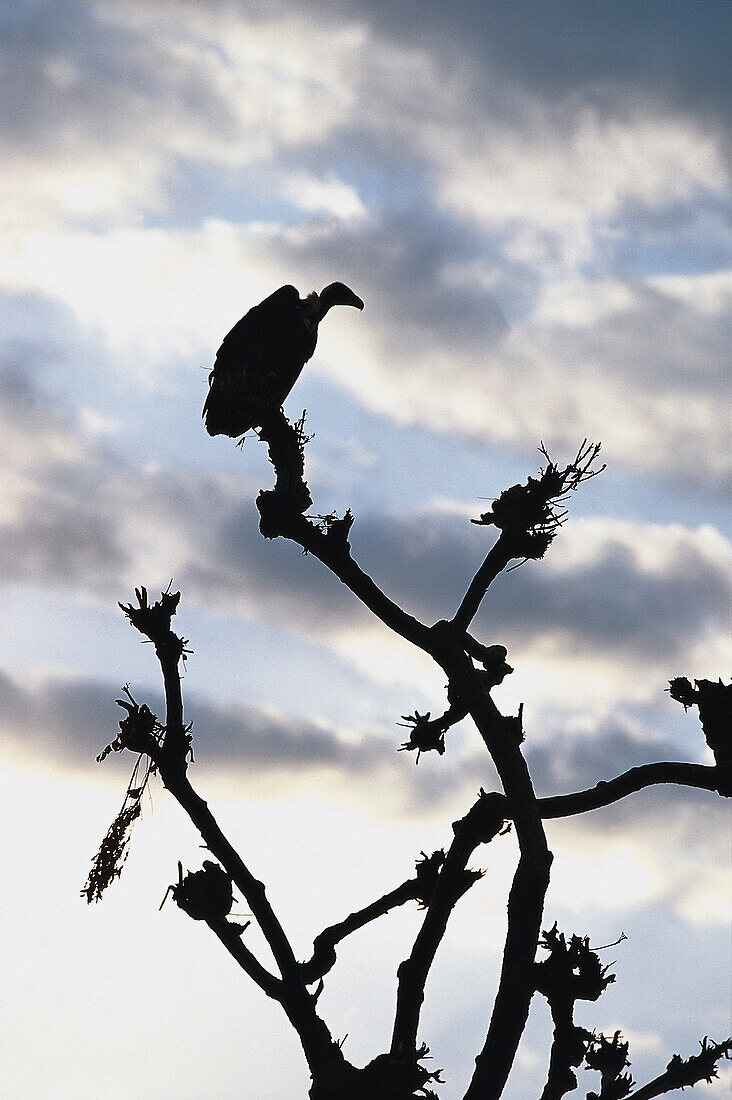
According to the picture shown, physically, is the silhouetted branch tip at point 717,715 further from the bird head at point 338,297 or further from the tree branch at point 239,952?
the bird head at point 338,297

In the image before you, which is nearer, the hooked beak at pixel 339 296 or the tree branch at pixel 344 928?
the tree branch at pixel 344 928

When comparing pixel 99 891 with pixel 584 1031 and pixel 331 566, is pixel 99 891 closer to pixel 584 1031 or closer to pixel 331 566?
pixel 331 566

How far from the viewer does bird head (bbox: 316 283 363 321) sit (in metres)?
20.6

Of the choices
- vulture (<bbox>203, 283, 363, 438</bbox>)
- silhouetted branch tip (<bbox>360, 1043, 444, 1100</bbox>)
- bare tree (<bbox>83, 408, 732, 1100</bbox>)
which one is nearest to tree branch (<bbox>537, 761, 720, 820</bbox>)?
bare tree (<bbox>83, 408, 732, 1100</bbox>)

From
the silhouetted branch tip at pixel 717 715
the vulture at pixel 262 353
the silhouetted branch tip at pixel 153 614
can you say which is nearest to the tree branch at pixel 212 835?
the silhouetted branch tip at pixel 153 614

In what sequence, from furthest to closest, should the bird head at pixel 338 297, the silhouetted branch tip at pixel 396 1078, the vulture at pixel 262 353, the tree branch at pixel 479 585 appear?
the bird head at pixel 338 297, the vulture at pixel 262 353, the tree branch at pixel 479 585, the silhouetted branch tip at pixel 396 1078

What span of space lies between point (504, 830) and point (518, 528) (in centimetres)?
259

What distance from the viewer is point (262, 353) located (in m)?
16.8

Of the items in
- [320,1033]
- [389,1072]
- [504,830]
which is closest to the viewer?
[389,1072]

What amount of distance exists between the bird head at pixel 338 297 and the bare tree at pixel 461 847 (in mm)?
10836

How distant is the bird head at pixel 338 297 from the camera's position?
20.6 meters

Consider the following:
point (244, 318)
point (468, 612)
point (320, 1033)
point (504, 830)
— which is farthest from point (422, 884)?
point (244, 318)

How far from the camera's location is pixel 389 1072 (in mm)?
8672

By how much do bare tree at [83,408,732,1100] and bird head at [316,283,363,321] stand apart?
427 inches
